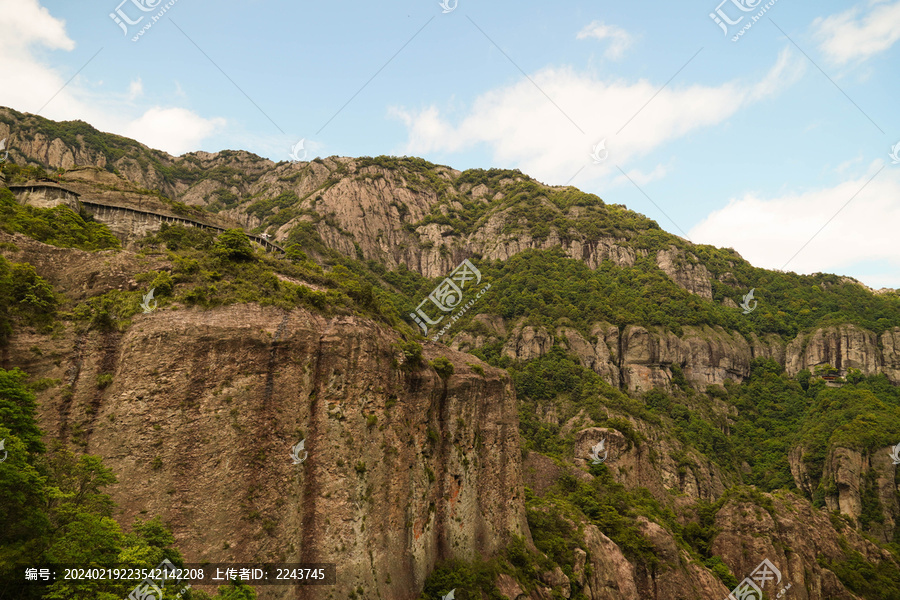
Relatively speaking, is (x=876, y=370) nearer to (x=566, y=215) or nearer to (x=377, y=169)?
(x=566, y=215)

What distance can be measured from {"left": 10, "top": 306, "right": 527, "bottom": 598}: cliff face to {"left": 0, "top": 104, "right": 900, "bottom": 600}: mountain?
128 millimetres

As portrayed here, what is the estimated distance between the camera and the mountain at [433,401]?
32.1 metres

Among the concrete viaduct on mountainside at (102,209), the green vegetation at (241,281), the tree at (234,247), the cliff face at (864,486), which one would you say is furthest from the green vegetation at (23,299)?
the cliff face at (864,486)

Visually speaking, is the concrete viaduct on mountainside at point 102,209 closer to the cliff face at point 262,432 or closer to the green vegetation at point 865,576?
the cliff face at point 262,432

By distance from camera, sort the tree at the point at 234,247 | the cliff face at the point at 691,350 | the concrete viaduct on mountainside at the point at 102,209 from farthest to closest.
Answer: the cliff face at the point at 691,350
the concrete viaduct on mountainside at the point at 102,209
the tree at the point at 234,247

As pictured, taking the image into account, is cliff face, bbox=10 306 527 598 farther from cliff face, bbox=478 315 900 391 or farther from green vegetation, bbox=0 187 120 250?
cliff face, bbox=478 315 900 391

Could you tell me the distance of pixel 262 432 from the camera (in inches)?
1330

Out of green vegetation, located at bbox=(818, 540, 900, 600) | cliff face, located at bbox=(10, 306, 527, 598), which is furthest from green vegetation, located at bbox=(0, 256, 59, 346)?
green vegetation, located at bbox=(818, 540, 900, 600)

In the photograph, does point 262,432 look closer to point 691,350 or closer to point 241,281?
point 241,281

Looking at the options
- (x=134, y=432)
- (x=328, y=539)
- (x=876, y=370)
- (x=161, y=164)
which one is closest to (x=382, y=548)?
(x=328, y=539)

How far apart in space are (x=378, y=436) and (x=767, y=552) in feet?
194

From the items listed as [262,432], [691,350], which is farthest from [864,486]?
[262,432]

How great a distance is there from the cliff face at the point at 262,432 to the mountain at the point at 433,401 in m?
0.13

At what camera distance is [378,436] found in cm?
3944
